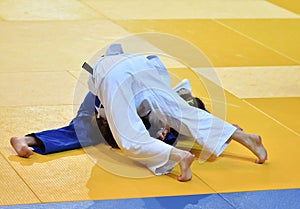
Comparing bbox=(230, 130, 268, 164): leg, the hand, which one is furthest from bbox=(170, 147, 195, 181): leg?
bbox=(230, 130, 268, 164): leg

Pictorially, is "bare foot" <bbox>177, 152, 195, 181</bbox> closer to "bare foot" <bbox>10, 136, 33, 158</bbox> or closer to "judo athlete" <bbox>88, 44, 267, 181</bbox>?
"judo athlete" <bbox>88, 44, 267, 181</bbox>

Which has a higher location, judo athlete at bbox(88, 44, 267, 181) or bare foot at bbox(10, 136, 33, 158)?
judo athlete at bbox(88, 44, 267, 181)

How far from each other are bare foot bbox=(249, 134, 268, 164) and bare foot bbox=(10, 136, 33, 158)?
164 centimetres

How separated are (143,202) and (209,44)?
4.20 m

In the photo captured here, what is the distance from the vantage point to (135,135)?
5.36 metres

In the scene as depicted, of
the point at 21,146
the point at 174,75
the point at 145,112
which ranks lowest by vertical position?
the point at 174,75

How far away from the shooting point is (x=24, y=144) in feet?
18.3

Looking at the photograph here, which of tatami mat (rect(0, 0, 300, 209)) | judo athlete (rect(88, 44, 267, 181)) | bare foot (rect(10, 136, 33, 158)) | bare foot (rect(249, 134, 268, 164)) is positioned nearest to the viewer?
tatami mat (rect(0, 0, 300, 209))

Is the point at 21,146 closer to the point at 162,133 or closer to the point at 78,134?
the point at 78,134

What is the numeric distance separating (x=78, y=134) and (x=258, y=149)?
1.37 m

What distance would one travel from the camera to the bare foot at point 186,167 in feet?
17.2

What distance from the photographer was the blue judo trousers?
569cm

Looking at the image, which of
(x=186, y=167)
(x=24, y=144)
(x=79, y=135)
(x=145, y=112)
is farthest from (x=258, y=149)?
(x=24, y=144)

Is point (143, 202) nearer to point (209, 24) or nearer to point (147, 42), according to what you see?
point (147, 42)
